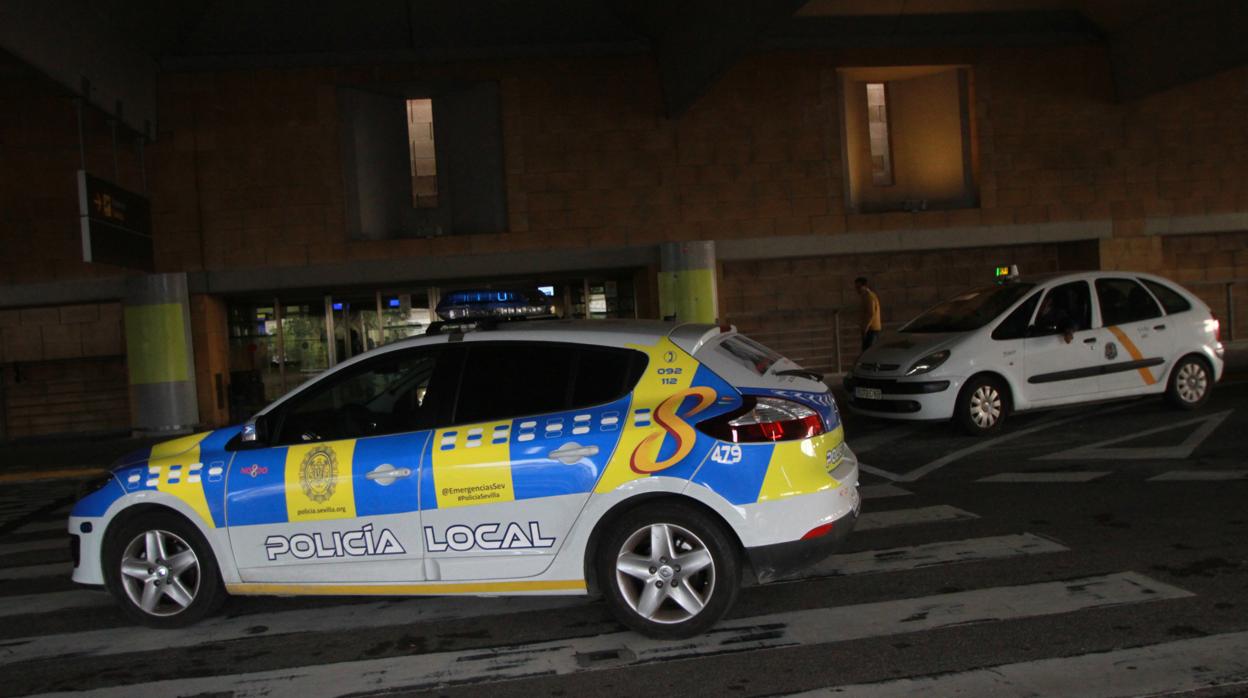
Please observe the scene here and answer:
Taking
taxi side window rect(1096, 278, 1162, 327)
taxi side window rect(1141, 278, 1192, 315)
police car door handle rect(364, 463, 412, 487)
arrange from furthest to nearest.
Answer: taxi side window rect(1141, 278, 1192, 315)
taxi side window rect(1096, 278, 1162, 327)
police car door handle rect(364, 463, 412, 487)

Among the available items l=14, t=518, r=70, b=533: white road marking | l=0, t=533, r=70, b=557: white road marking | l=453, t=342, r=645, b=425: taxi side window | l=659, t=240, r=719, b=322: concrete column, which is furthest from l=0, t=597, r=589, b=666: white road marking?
l=659, t=240, r=719, b=322: concrete column

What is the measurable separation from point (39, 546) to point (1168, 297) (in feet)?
37.5

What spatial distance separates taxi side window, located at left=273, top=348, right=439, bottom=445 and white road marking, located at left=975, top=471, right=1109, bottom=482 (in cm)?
511

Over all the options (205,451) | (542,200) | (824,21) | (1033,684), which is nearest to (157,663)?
(205,451)

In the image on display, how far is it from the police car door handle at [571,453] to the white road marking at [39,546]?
4.91 meters

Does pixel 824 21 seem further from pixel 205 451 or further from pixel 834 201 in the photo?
pixel 205 451

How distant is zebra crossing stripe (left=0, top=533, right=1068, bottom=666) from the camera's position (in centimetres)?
523

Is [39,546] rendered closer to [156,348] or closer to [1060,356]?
[156,348]

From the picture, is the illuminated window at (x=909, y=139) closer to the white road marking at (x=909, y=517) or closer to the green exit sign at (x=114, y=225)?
the white road marking at (x=909, y=517)

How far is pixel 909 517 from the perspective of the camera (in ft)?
23.4

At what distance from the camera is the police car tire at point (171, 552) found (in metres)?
5.36

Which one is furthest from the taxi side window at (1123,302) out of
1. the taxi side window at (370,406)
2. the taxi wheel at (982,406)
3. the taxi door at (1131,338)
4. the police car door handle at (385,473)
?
the police car door handle at (385,473)

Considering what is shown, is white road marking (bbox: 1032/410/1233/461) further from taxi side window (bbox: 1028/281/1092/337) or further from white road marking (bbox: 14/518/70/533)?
white road marking (bbox: 14/518/70/533)

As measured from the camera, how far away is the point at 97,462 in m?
13.4
